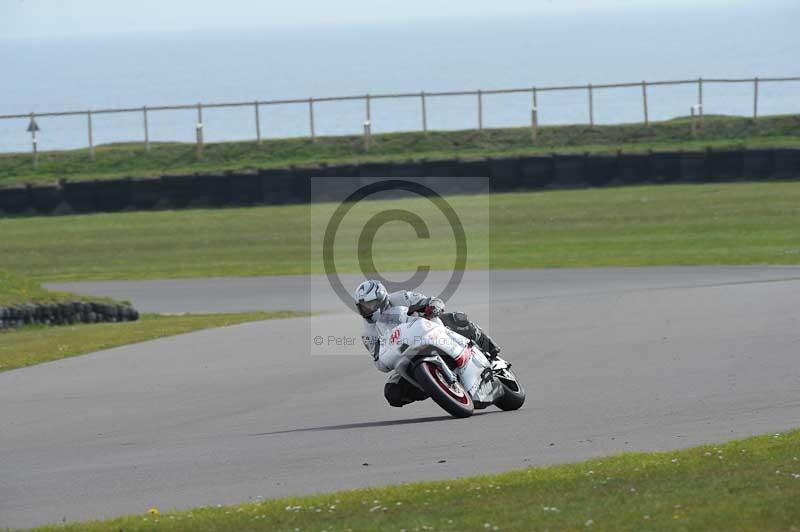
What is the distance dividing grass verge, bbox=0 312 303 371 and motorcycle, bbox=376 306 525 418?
7.31 m

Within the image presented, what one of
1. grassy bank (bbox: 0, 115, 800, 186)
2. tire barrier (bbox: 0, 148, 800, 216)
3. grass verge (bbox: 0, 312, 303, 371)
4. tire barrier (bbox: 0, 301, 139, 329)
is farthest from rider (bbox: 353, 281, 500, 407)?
grassy bank (bbox: 0, 115, 800, 186)

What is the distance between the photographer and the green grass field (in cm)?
2906

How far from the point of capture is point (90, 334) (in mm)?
20547

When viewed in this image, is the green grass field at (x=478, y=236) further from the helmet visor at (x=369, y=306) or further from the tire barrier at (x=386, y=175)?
the helmet visor at (x=369, y=306)

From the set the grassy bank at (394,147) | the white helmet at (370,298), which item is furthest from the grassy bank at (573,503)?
the grassy bank at (394,147)

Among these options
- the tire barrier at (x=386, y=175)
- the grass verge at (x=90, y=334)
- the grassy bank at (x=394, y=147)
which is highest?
the grassy bank at (x=394, y=147)

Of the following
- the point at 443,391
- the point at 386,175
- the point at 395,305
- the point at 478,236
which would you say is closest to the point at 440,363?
the point at 443,391

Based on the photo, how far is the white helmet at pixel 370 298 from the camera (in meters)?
12.0

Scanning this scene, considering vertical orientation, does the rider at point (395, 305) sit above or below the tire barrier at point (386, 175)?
below

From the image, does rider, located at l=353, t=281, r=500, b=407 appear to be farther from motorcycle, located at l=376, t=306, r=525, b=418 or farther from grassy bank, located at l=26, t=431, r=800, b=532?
grassy bank, located at l=26, t=431, r=800, b=532

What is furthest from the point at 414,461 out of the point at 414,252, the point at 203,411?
the point at 414,252

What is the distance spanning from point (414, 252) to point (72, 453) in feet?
65.6

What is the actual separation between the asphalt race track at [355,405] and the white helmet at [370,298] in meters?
1.05

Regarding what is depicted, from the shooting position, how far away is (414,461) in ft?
34.0
